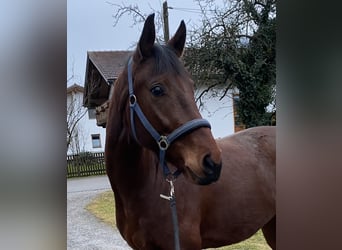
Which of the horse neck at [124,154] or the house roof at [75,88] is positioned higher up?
the house roof at [75,88]

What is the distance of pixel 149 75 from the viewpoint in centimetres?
75

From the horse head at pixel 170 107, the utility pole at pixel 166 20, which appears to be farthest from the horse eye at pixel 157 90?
the utility pole at pixel 166 20

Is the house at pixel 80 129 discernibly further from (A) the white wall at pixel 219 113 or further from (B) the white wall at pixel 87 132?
(A) the white wall at pixel 219 113

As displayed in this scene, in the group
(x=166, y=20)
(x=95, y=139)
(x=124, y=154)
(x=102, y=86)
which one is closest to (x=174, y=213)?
(x=124, y=154)

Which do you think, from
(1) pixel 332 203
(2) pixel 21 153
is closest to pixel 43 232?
(2) pixel 21 153

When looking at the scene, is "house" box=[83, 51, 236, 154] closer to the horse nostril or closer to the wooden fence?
the wooden fence

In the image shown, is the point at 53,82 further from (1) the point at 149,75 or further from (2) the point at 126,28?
(2) the point at 126,28

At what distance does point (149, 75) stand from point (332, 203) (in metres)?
0.45

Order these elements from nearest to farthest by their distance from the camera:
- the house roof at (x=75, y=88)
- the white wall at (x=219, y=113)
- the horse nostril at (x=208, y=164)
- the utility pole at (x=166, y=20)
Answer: the horse nostril at (x=208, y=164), the house roof at (x=75, y=88), the utility pole at (x=166, y=20), the white wall at (x=219, y=113)

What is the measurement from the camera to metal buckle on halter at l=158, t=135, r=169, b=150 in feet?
2.40

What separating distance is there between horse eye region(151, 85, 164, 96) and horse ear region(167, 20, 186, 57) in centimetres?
12

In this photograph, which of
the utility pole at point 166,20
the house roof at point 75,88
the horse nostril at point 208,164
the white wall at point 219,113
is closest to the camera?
the horse nostril at point 208,164

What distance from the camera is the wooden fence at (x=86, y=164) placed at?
0.91 m

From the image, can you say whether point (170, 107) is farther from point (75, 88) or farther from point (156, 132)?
point (75, 88)
